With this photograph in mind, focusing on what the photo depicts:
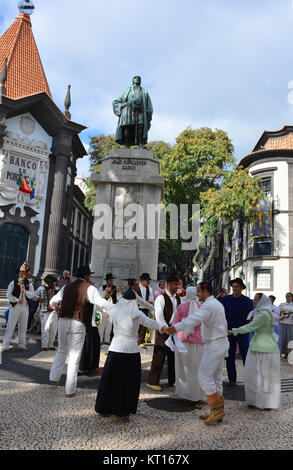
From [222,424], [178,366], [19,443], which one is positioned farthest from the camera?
[178,366]

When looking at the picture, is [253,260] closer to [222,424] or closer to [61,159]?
[61,159]

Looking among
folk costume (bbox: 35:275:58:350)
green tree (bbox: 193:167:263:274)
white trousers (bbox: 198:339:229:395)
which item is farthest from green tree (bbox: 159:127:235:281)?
white trousers (bbox: 198:339:229:395)

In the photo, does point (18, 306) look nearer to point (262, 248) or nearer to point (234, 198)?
point (234, 198)

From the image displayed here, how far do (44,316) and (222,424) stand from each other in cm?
Answer: 584

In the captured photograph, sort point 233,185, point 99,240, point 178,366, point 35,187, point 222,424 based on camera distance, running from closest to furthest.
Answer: point 222,424
point 178,366
point 99,240
point 233,185
point 35,187

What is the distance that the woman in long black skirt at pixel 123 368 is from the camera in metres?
4.50

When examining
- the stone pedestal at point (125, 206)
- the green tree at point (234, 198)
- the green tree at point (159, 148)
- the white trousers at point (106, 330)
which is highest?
the green tree at point (159, 148)

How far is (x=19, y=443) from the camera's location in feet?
11.8

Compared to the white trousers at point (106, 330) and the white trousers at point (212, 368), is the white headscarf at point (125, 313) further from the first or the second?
the white trousers at point (106, 330)

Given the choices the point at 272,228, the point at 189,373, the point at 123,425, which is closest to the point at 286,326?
the point at 189,373

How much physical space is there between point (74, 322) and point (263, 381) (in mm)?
2806

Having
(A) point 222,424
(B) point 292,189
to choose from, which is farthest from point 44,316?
(B) point 292,189

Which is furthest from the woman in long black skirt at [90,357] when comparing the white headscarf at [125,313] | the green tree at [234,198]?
the green tree at [234,198]

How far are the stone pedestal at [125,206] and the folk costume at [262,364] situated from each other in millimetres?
6148
